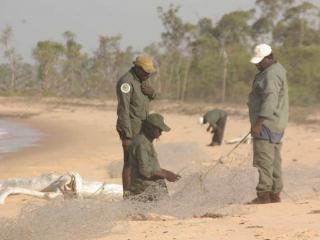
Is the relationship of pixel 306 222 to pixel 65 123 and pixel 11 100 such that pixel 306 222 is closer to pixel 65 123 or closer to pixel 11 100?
pixel 65 123

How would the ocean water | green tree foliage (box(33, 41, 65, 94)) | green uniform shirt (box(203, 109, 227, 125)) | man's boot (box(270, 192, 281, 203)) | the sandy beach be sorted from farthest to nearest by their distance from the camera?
green tree foliage (box(33, 41, 65, 94)) < the ocean water < green uniform shirt (box(203, 109, 227, 125)) < man's boot (box(270, 192, 281, 203)) < the sandy beach

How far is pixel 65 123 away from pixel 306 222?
23820mm

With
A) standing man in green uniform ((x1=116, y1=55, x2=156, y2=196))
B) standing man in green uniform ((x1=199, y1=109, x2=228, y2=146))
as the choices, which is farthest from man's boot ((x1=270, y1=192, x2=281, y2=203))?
standing man in green uniform ((x1=199, y1=109, x2=228, y2=146))

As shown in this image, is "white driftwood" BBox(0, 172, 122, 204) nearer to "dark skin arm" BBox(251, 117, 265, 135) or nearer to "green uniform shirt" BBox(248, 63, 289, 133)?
"dark skin arm" BBox(251, 117, 265, 135)

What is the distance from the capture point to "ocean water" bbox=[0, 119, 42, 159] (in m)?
18.9

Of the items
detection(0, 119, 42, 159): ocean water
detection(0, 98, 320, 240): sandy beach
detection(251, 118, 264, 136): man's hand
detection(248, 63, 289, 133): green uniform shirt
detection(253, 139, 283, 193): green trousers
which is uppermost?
detection(248, 63, 289, 133): green uniform shirt

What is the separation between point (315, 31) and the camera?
38.7 m

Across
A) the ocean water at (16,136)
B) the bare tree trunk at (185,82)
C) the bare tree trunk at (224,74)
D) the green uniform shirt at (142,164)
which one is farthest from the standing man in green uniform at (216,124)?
the bare tree trunk at (185,82)

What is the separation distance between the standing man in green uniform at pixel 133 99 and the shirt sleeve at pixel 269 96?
113 centimetres

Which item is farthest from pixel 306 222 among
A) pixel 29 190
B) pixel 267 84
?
pixel 29 190

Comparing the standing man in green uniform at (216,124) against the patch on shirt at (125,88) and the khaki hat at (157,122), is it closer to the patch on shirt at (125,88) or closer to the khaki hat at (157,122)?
the patch on shirt at (125,88)

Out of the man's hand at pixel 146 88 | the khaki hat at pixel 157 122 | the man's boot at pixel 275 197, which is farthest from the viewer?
the man's hand at pixel 146 88

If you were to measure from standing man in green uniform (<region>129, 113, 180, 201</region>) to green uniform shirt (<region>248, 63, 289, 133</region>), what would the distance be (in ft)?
3.61

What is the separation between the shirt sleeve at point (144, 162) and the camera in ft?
20.3
